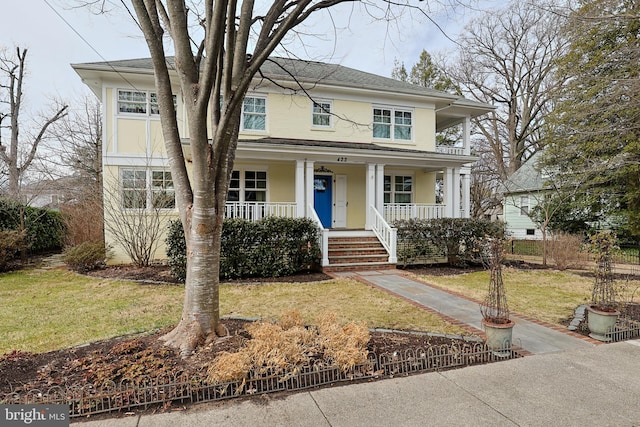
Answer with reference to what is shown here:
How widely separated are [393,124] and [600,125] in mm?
9451

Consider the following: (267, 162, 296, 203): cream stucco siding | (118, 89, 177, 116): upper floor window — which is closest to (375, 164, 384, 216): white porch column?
(267, 162, 296, 203): cream stucco siding

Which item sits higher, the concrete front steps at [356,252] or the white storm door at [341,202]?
the white storm door at [341,202]

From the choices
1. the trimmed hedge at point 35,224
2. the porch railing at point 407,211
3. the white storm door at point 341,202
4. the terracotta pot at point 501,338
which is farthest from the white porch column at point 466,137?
the trimmed hedge at point 35,224

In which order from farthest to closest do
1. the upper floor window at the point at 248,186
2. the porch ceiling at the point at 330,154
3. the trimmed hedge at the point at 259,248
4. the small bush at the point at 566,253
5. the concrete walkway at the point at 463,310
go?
the upper floor window at the point at 248,186
the small bush at the point at 566,253
the porch ceiling at the point at 330,154
the trimmed hedge at the point at 259,248
the concrete walkway at the point at 463,310

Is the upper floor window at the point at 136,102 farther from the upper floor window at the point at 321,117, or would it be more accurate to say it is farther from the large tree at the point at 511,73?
the large tree at the point at 511,73

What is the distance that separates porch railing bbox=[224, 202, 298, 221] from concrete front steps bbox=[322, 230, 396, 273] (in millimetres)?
1718

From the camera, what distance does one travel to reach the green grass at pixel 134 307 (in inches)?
190

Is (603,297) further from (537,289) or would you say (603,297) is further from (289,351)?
(289,351)

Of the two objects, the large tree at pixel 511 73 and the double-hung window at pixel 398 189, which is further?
the large tree at pixel 511 73

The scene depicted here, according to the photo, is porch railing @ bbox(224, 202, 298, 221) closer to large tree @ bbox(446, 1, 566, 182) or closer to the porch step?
the porch step

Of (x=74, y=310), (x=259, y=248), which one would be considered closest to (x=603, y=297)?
(x=259, y=248)

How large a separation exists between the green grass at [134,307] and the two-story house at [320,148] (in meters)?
2.98

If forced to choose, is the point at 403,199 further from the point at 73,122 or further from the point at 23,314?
the point at 73,122

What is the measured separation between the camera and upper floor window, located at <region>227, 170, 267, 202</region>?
12930 mm
